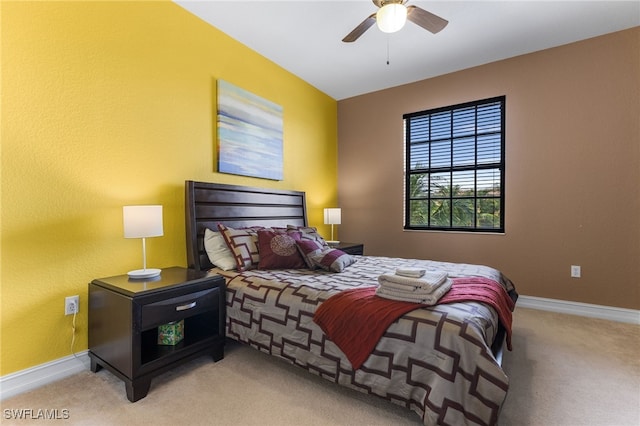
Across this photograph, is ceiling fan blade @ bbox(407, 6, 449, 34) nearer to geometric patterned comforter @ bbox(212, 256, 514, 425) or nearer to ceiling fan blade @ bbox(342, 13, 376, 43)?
ceiling fan blade @ bbox(342, 13, 376, 43)

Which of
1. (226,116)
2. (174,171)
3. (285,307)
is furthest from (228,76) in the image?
(285,307)

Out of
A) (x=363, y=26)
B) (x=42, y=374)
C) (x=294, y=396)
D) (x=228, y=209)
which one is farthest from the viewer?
(x=228, y=209)

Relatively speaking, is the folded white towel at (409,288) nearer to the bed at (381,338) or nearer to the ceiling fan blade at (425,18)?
the bed at (381,338)

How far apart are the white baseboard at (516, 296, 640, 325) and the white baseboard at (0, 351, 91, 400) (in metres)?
4.11

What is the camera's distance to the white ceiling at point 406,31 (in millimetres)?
2635

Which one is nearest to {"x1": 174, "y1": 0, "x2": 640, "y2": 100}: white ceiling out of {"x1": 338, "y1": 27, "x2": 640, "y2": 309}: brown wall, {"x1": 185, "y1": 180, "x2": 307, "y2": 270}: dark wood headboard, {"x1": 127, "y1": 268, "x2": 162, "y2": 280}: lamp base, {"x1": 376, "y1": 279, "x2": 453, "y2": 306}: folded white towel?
{"x1": 338, "y1": 27, "x2": 640, "y2": 309}: brown wall

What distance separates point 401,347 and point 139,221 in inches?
68.6

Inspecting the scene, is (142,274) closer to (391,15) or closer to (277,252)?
(277,252)

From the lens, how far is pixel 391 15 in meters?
2.07

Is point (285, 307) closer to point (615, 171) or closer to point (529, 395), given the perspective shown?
point (529, 395)

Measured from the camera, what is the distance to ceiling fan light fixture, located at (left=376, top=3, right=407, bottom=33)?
2.05m

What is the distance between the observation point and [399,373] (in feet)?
4.91

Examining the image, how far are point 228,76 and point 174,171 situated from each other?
45.6 inches

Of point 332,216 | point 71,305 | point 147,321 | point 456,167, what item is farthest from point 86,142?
point 456,167
